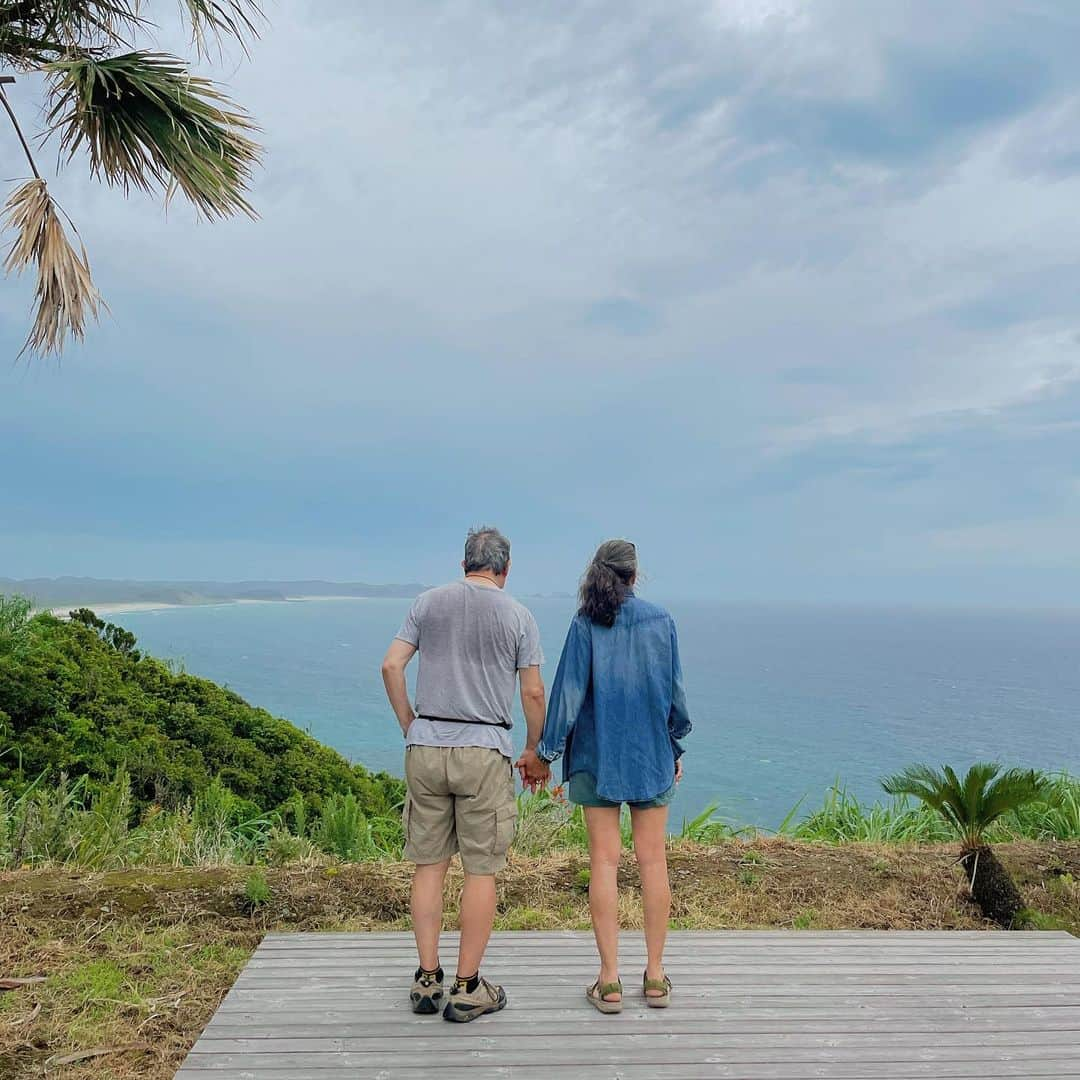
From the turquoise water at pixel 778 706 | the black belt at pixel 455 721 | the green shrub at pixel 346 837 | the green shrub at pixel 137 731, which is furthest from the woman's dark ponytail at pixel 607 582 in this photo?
the green shrub at pixel 137 731

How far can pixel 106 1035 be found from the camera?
381cm

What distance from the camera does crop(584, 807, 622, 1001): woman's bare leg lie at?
11.6 ft

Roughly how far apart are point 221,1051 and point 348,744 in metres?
29.3

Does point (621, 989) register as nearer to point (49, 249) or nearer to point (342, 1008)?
Result: point (342, 1008)

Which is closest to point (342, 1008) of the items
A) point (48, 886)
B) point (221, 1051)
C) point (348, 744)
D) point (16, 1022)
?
point (221, 1051)

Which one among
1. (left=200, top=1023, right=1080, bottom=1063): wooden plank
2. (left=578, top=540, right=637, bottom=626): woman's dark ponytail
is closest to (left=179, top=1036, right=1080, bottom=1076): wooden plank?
(left=200, top=1023, right=1080, bottom=1063): wooden plank

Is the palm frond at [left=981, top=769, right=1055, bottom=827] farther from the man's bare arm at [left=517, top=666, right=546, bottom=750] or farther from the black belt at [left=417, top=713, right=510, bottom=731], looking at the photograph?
the black belt at [left=417, top=713, right=510, bottom=731]

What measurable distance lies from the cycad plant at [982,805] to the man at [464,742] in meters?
3.59

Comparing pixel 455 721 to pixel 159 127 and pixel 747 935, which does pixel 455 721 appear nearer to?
pixel 747 935

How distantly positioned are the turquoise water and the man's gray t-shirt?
17.4 ft

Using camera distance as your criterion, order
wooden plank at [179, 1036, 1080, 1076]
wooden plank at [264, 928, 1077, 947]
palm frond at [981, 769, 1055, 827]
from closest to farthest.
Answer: wooden plank at [179, 1036, 1080, 1076], wooden plank at [264, 928, 1077, 947], palm frond at [981, 769, 1055, 827]

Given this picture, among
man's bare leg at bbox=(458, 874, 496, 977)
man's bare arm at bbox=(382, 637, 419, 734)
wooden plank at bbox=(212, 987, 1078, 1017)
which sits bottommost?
wooden plank at bbox=(212, 987, 1078, 1017)

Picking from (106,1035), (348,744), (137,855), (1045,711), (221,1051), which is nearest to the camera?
(221,1051)

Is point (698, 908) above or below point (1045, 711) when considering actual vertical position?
above
